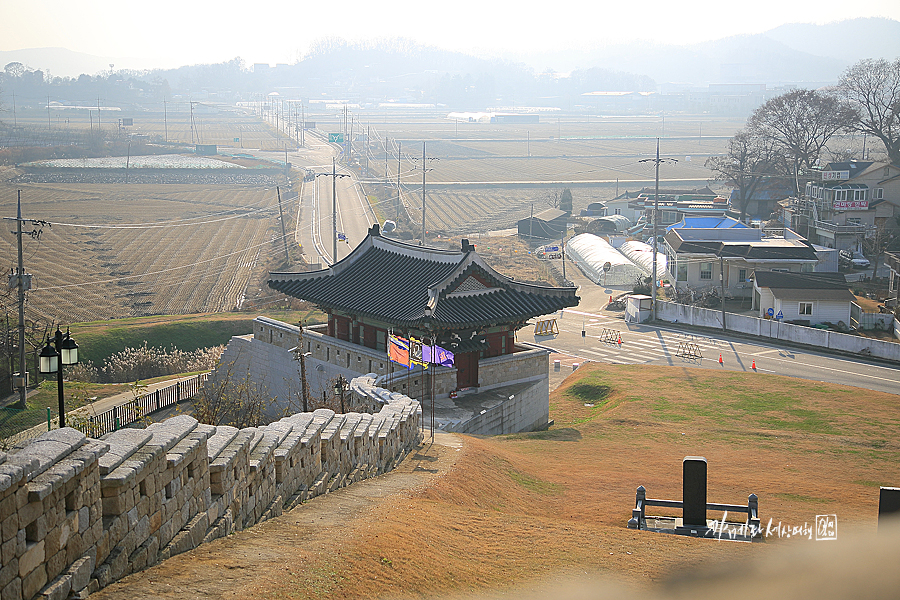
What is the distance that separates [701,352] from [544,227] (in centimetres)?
5531

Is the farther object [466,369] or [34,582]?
[466,369]

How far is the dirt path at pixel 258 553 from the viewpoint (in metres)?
9.23

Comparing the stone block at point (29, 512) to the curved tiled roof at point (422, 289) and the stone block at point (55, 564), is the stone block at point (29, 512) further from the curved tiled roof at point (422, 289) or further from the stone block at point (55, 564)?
the curved tiled roof at point (422, 289)

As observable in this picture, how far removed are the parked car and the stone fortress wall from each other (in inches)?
2763

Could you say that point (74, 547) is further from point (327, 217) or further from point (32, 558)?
point (327, 217)

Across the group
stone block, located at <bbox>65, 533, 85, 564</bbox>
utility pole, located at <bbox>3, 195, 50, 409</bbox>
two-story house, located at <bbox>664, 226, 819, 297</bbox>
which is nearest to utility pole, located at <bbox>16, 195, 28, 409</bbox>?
utility pole, located at <bbox>3, 195, 50, 409</bbox>

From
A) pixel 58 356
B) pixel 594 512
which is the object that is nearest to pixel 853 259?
pixel 594 512

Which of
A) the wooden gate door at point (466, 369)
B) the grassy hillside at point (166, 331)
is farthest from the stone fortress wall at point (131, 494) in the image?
the grassy hillside at point (166, 331)

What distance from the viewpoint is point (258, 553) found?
11.0 meters

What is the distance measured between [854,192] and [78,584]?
84708 millimetres

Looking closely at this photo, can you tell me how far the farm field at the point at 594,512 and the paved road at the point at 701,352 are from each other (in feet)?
22.7

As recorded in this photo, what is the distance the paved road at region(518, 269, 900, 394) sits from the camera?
Result: 46.8 metres

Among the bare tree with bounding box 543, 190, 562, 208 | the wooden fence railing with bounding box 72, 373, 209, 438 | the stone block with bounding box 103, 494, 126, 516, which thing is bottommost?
the wooden fence railing with bounding box 72, 373, 209, 438

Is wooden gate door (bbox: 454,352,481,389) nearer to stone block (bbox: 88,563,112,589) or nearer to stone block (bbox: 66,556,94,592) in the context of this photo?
stone block (bbox: 88,563,112,589)
